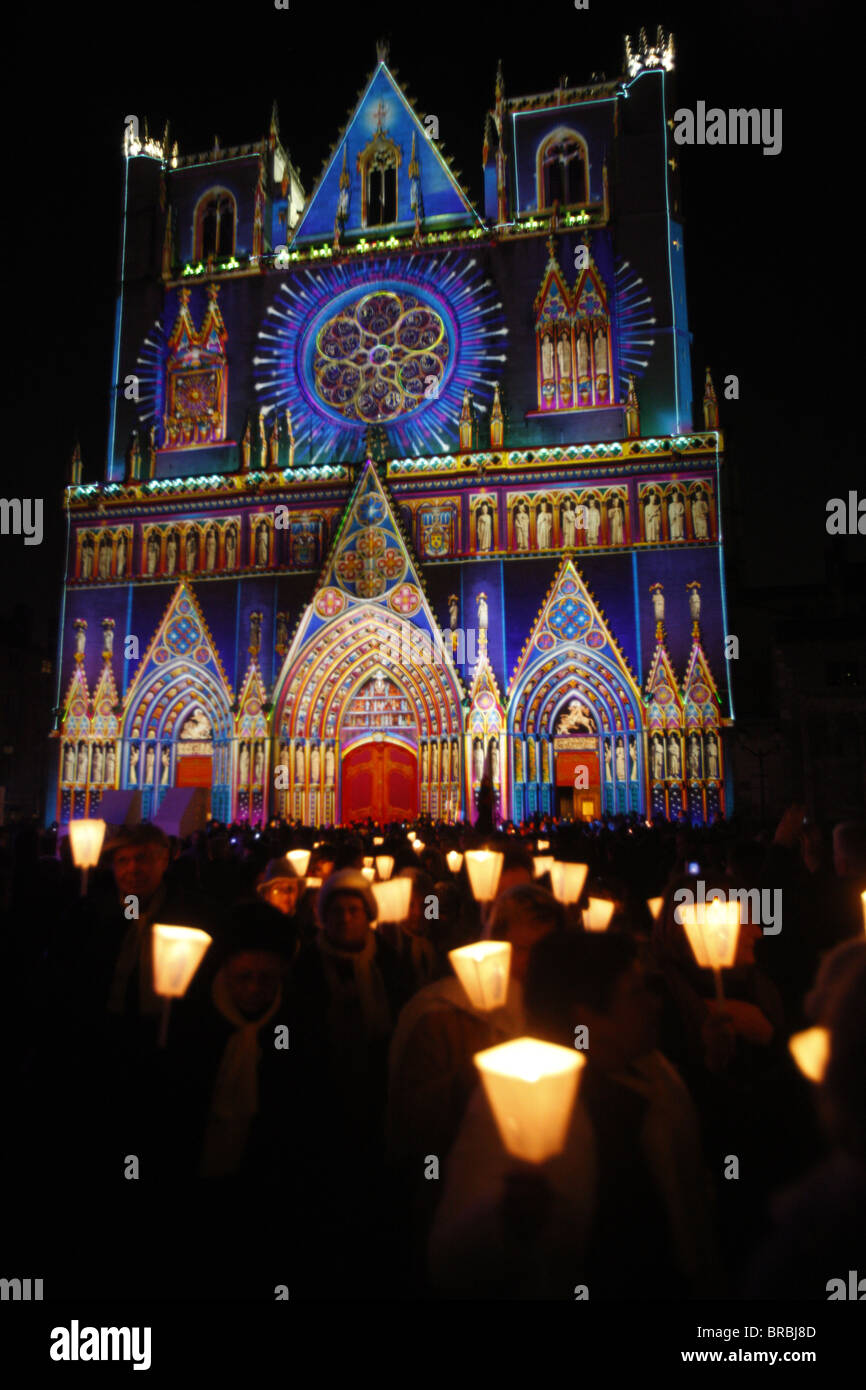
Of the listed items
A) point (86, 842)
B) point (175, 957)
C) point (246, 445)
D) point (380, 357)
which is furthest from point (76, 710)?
point (175, 957)

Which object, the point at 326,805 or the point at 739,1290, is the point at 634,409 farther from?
the point at 739,1290

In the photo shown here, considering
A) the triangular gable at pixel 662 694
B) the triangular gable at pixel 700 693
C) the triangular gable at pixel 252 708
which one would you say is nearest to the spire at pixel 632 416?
the triangular gable at pixel 662 694

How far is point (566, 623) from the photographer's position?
2642 cm

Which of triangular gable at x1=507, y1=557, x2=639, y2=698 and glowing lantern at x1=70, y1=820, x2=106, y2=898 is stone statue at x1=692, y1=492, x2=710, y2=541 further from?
glowing lantern at x1=70, y1=820, x2=106, y2=898

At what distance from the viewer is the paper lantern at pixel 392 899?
5.73 m

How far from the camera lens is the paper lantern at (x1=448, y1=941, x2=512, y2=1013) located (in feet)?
10.7

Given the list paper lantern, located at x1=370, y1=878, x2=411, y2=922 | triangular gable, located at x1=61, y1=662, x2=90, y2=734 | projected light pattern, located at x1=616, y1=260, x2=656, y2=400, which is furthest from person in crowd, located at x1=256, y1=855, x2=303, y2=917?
projected light pattern, located at x1=616, y1=260, x2=656, y2=400

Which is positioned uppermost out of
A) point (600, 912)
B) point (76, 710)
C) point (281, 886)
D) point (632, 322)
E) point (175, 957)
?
point (632, 322)

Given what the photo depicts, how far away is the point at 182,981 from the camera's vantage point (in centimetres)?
347

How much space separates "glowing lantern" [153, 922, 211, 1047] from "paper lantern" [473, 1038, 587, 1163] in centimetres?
184

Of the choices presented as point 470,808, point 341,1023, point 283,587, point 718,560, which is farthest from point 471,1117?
point 283,587

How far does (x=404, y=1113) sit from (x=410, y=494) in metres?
26.5

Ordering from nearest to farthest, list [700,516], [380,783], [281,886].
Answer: [281,886], [700,516], [380,783]

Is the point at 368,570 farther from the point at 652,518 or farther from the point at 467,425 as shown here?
the point at 652,518
